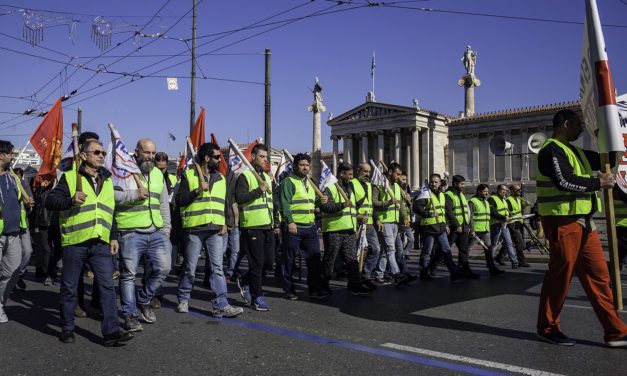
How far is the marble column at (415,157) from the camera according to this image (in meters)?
61.2

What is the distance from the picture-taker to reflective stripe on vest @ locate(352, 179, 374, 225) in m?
8.91

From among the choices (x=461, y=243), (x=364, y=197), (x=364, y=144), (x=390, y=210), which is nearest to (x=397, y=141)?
(x=364, y=144)

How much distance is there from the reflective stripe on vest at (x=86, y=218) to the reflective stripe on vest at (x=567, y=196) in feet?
12.6

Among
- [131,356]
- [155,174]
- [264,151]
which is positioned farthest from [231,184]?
[131,356]

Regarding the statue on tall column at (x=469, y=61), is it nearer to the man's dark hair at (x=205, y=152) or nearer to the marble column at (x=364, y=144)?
the marble column at (x=364, y=144)

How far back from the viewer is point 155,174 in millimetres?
6316

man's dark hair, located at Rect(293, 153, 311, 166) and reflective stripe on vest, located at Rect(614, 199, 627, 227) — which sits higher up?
man's dark hair, located at Rect(293, 153, 311, 166)

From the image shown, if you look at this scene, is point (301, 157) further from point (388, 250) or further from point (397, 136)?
point (397, 136)

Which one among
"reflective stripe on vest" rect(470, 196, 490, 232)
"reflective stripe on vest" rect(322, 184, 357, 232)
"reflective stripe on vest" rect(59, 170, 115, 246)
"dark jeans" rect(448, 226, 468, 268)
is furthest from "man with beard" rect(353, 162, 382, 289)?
"reflective stripe on vest" rect(59, 170, 115, 246)

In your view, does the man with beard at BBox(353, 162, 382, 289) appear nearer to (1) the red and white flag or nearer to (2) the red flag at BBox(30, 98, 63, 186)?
(1) the red and white flag

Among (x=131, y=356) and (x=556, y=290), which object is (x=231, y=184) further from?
(x=556, y=290)

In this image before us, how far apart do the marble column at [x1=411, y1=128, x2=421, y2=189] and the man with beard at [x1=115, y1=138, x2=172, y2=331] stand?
184 feet

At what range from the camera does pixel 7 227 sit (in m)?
6.18

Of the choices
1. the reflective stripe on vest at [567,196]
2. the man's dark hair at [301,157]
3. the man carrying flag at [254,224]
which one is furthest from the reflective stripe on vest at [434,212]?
the reflective stripe on vest at [567,196]
